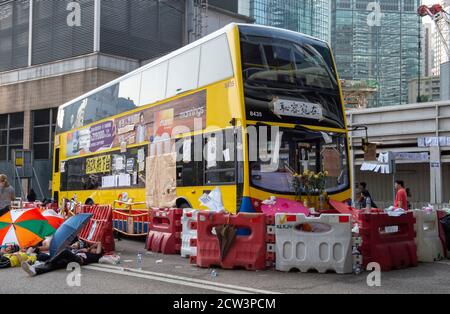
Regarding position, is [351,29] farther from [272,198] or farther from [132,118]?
[272,198]

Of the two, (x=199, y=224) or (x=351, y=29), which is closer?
(x=199, y=224)

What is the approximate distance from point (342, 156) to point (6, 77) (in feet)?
115

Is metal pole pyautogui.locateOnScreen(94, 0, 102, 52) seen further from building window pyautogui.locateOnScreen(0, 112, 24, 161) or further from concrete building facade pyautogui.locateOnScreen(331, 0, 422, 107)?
concrete building facade pyautogui.locateOnScreen(331, 0, 422, 107)

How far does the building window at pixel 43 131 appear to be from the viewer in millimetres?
37188

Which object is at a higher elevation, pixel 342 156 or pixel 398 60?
pixel 398 60

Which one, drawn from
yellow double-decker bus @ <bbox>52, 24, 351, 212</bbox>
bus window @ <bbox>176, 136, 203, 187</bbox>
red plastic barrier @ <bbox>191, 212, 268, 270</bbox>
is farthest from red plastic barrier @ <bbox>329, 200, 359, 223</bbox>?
bus window @ <bbox>176, 136, 203, 187</bbox>

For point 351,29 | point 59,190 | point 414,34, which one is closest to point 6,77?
point 59,190

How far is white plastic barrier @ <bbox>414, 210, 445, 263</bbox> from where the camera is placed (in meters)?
10.0

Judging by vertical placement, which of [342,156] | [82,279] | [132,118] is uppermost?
[132,118]

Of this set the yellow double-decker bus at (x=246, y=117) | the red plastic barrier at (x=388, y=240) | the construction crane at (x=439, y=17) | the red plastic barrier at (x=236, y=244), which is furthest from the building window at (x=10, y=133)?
the construction crane at (x=439, y=17)

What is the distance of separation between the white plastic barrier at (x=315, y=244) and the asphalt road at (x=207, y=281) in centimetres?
21

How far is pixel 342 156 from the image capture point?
1134 cm

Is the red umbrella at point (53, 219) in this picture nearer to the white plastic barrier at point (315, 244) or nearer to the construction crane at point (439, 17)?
the white plastic barrier at point (315, 244)
